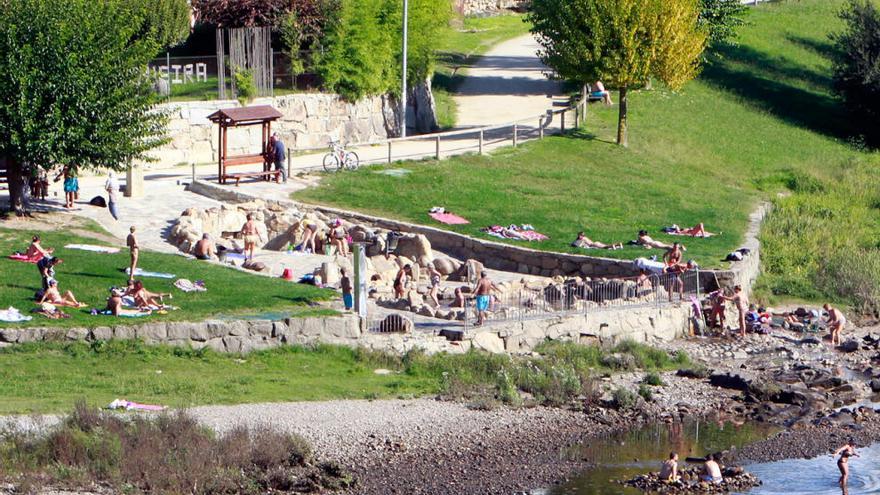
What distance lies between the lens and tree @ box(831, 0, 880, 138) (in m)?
58.9

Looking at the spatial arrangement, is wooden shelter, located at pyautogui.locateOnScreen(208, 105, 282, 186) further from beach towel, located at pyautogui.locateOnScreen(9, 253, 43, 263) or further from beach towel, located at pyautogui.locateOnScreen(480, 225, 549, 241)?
beach towel, located at pyautogui.locateOnScreen(9, 253, 43, 263)

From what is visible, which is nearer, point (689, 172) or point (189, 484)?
point (189, 484)

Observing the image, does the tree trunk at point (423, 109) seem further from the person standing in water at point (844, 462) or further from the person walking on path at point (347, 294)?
the person standing in water at point (844, 462)

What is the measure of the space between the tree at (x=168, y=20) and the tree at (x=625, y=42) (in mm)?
12613

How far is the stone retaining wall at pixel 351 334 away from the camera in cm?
2877

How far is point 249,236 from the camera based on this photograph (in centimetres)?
3638

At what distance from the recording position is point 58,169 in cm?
4084

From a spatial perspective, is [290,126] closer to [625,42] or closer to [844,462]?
[625,42]

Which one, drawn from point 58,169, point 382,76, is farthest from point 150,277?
point 382,76

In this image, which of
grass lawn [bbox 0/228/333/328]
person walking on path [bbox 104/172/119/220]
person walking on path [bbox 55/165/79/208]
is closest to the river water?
grass lawn [bbox 0/228/333/328]

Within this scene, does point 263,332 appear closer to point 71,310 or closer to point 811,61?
point 71,310

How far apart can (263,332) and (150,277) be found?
4.11 metres

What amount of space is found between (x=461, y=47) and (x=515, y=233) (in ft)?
98.6

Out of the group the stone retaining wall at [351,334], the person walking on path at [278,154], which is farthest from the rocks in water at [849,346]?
the person walking on path at [278,154]
